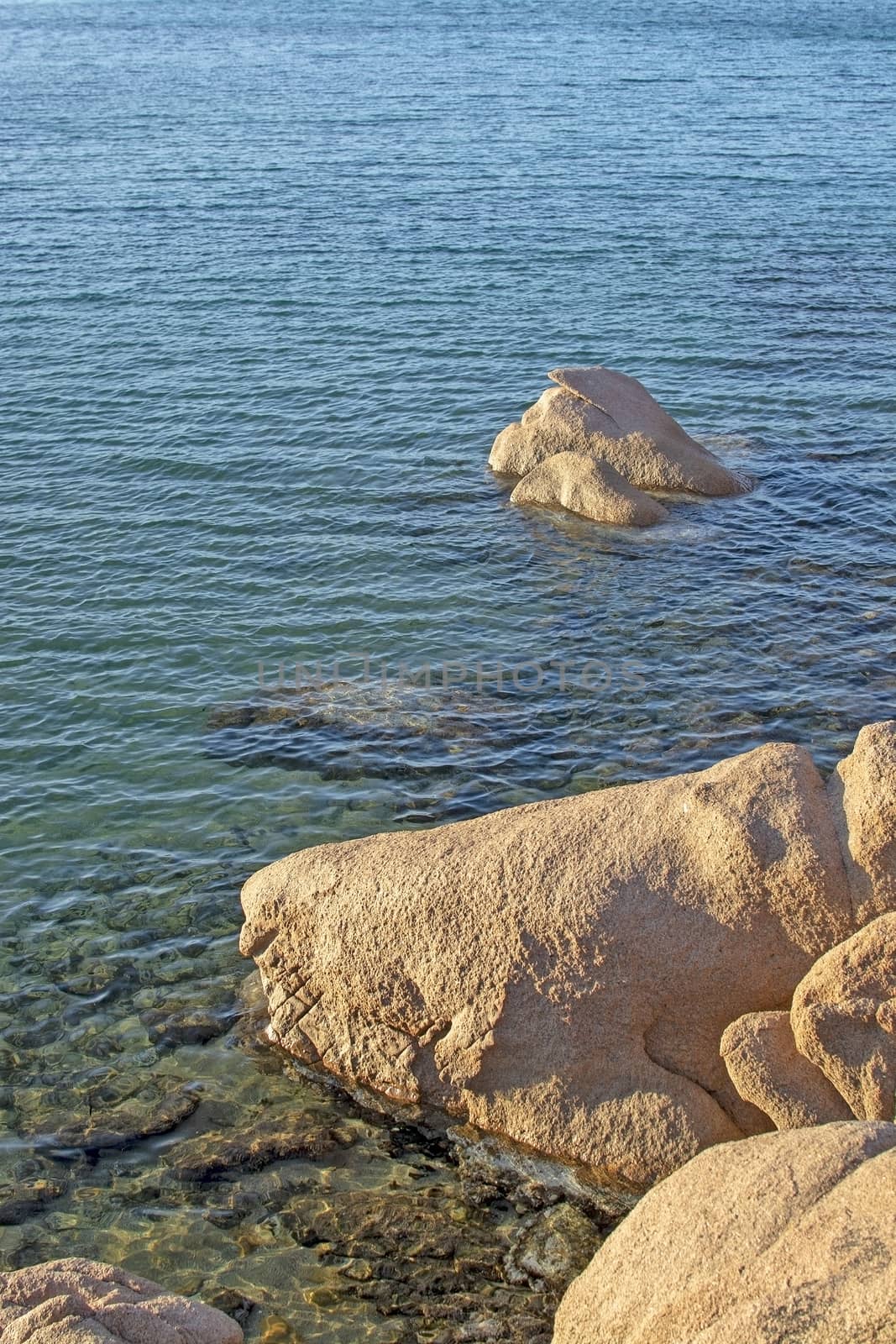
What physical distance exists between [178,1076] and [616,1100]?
4328 millimetres

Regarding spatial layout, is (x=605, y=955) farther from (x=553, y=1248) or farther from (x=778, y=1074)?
(x=553, y=1248)

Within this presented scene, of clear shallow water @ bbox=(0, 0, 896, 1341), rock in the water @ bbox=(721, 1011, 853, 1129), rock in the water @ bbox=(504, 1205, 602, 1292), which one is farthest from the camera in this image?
clear shallow water @ bbox=(0, 0, 896, 1341)

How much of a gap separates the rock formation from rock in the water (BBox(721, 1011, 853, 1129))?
16.4 metres

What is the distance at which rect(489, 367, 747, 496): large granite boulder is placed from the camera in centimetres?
2634

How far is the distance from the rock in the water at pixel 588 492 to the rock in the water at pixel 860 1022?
1514 cm

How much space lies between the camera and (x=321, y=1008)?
1281 cm

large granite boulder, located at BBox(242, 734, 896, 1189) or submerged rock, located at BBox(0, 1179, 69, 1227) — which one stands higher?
large granite boulder, located at BBox(242, 734, 896, 1189)

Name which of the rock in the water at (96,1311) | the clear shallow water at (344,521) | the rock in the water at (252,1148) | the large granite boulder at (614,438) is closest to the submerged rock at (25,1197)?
the clear shallow water at (344,521)

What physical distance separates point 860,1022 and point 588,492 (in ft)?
52.7

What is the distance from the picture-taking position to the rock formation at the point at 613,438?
26.3m

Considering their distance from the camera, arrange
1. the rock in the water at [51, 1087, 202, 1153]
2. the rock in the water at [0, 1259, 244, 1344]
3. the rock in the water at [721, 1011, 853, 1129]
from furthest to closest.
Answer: the rock in the water at [51, 1087, 202, 1153] → the rock in the water at [721, 1011, 853, 1129] → the rock in the water at [0, 1259, 244, 1344]

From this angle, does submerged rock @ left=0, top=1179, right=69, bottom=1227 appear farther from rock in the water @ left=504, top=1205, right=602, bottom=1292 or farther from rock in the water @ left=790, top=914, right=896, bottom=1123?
rock in the water @ left=790, top=914, right=896, bottom=1123

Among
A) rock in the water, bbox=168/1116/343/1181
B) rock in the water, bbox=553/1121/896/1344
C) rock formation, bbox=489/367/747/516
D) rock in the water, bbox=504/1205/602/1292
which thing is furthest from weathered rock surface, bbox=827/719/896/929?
rock formation, bbox=489/367/747/516

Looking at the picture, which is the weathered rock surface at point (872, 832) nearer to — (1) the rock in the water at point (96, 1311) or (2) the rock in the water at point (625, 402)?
(1) the rock in the water at point (96, 1311)
